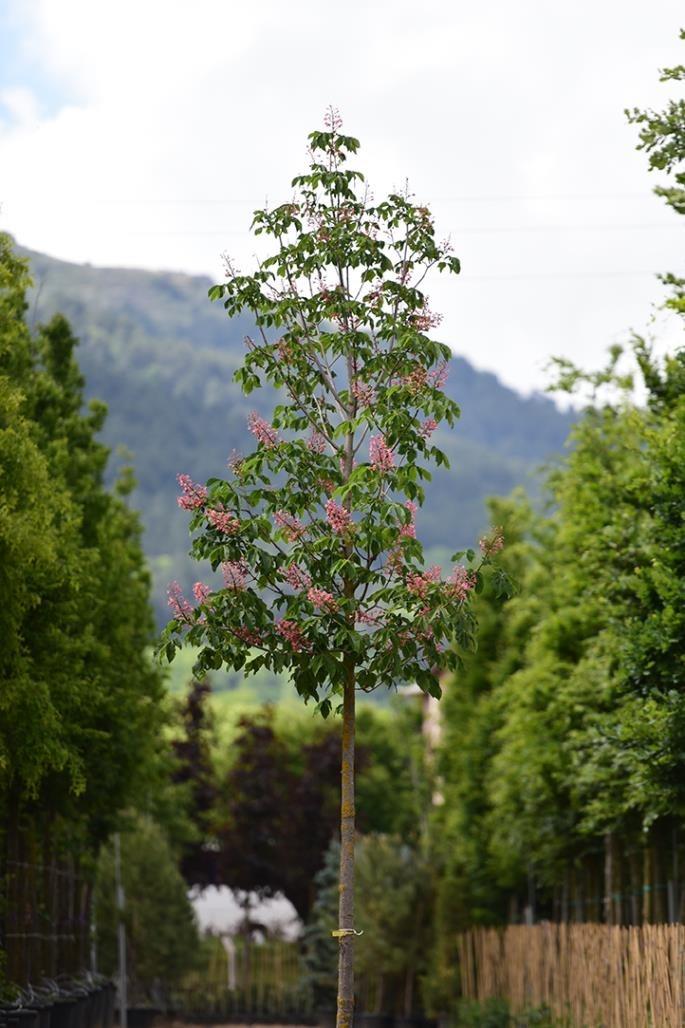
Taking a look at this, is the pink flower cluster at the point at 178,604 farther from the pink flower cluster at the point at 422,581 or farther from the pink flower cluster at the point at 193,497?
the pink flower cluster at the point at 422,581

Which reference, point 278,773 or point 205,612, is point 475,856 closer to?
point 278,773

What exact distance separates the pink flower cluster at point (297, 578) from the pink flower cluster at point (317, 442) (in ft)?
4.03

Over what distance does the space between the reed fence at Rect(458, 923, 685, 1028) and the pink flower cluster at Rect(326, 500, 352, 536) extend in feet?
21.6

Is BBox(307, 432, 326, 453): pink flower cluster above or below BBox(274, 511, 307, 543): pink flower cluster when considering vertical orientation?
above

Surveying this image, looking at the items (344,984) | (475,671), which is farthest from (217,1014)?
(344,984)

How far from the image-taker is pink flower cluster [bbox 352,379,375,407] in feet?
52.4

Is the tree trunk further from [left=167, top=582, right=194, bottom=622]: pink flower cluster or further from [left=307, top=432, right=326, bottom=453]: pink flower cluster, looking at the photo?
[left=307, top=432, right=326, bottom=453]: pink flower cluster

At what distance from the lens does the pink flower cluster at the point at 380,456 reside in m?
15.3

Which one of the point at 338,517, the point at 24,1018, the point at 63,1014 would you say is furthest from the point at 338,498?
the point at 63,1014

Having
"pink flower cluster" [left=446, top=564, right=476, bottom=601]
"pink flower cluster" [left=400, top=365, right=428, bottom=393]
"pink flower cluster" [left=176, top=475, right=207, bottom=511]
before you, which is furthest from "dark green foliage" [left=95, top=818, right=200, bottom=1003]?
"pink flower cluster" [left=446, top=564, right=476, bottom=601]

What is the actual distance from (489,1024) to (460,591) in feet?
72.4

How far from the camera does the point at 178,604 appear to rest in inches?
579

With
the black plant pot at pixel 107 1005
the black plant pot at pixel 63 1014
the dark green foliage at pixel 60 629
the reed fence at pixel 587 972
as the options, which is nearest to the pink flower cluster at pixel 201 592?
the dark green foliage at pixel 60 629

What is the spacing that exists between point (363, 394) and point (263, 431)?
41.7 inches
